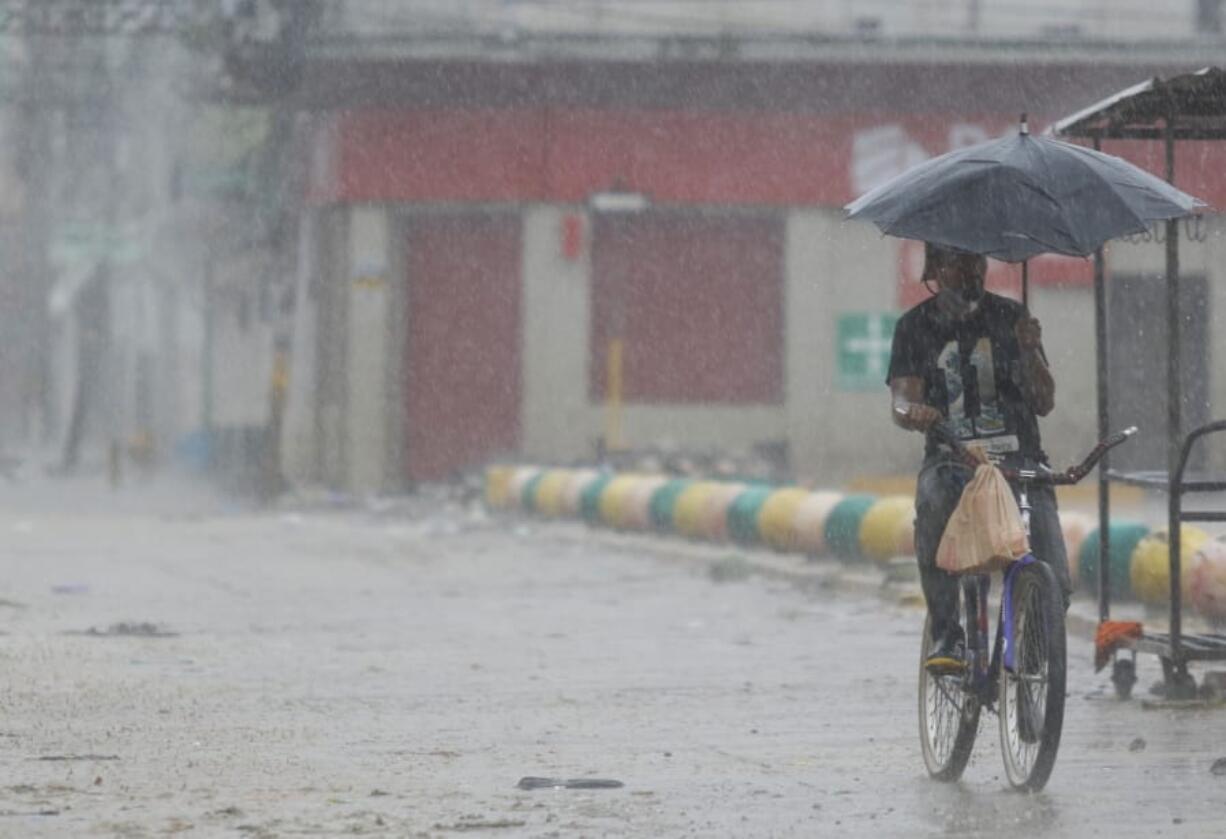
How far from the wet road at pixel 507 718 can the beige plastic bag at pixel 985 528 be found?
0.71 meters

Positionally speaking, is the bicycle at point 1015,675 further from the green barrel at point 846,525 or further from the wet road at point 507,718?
the green barrel at point 846,525

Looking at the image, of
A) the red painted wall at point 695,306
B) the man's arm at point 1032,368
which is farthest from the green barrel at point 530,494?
the man's arm at point 1032,368

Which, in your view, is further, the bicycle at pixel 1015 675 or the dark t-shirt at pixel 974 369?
the dark t-shirt at pixel 974 369

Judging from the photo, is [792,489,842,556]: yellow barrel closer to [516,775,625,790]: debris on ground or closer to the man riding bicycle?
the man riding bicycle

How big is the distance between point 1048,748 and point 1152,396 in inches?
1022

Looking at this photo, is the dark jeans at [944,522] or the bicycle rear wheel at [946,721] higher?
the dark jeans at [944,522]

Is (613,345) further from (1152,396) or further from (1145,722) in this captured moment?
(1145,722)

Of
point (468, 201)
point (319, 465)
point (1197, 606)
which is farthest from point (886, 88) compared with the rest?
point (1197, 606)

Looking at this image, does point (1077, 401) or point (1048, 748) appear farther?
point (1077, 401)

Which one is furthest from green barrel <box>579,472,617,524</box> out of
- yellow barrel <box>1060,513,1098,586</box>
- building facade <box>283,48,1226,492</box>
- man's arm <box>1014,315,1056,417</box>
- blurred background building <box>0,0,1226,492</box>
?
man's arm <box>1014,315,1056,417</box>

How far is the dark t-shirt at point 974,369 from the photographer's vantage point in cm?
795

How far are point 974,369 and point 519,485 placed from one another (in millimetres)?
18221

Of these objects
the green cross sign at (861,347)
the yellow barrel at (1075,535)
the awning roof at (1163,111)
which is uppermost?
the awning roof at (1163,111)

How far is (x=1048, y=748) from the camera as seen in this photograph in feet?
24.3
